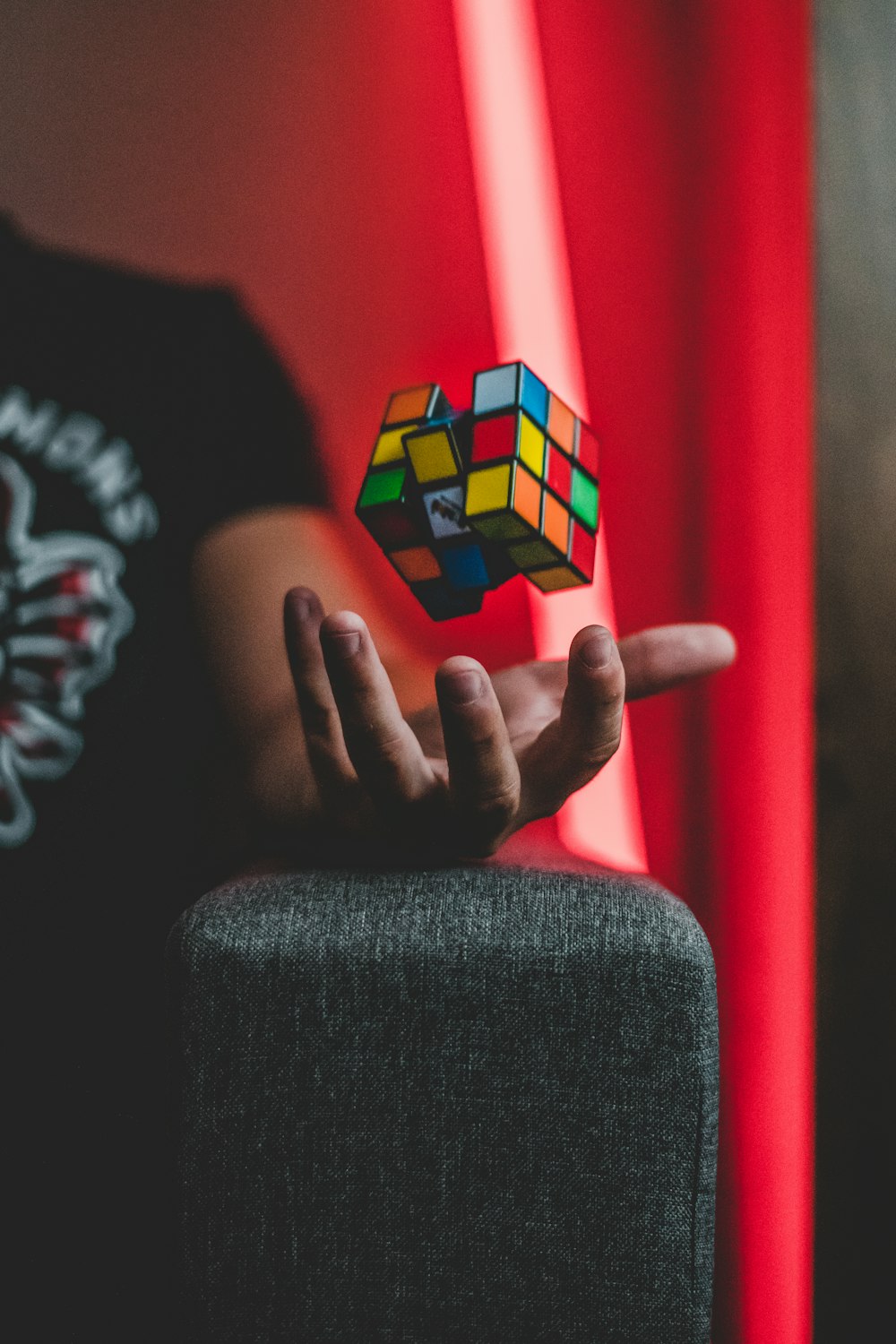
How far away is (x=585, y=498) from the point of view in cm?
58

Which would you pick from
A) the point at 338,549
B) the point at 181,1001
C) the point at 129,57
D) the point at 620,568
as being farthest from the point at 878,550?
the point at 129,57

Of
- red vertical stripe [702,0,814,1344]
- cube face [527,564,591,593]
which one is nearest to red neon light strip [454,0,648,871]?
red vertical stripe [702,0,814,1344]

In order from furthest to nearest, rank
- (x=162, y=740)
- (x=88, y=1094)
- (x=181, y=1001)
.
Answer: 1. (x=162, y=740)
2. (x=88, y=1094)
3. (x=181, y=1001)

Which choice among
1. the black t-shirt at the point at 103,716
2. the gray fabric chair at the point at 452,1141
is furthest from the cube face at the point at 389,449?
the black t-shirt at the point at 103,716

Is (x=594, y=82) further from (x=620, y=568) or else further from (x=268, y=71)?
(x=620, y=568)

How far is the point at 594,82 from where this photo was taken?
3.29 feet

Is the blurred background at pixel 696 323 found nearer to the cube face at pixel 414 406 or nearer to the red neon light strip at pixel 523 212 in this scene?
the red neon light strip at pixel 523 212

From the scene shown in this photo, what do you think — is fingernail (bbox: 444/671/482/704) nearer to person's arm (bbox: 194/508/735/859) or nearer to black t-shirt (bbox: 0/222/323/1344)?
person's arm (bbox: 194/508/735/859)

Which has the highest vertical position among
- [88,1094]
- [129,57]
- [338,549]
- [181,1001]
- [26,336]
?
[129,57]

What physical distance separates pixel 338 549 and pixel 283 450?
0.16 metres

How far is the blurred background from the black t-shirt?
11 centimetres

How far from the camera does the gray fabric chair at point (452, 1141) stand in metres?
0.37

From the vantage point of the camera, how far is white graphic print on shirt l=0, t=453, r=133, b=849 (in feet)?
2.90

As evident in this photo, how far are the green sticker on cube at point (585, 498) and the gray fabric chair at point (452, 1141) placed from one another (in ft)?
1.05
